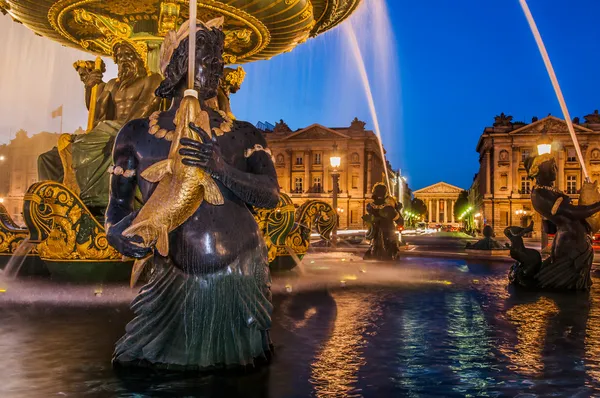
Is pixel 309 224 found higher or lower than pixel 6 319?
higher

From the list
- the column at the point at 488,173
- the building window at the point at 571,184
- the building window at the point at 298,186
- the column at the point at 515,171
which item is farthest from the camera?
the building window at the point at 298,186

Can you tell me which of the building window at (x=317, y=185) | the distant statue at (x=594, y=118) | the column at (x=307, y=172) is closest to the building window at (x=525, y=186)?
the distant statue at (x=594, y=118)

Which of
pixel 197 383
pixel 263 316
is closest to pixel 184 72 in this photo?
pixel 263 316

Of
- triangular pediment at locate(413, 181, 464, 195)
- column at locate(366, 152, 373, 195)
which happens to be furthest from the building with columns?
column at locate(366, 152, 373, 195)

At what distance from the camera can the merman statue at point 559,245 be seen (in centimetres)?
634

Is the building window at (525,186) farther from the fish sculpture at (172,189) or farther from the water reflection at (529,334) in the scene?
the fish sculpture at (172,189)

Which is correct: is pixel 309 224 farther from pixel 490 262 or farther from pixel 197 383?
pixel 197 383

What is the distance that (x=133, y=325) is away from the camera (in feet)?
9.38

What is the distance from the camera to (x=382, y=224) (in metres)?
11.1

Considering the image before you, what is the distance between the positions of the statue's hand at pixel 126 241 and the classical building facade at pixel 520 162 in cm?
7416

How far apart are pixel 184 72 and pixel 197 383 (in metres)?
1.54

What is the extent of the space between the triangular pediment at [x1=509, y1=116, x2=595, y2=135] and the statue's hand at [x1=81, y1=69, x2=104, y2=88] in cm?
7336

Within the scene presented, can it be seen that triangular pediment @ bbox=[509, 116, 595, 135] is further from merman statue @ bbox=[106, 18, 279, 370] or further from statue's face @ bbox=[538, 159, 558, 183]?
merman statue @ bbox=[106, 18, 279, 370]

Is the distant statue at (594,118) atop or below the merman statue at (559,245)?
atop
